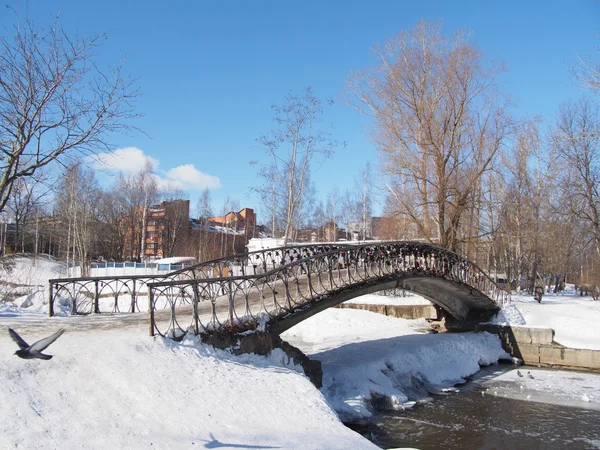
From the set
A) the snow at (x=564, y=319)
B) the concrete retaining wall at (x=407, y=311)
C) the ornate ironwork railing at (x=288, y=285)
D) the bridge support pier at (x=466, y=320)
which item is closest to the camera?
the ornate ironwork railing at (x=288, y=285)

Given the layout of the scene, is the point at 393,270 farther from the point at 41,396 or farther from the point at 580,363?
the point at 41,396

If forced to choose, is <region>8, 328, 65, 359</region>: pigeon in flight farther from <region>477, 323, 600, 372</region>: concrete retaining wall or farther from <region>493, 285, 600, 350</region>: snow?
<region>493, 285, 600, 350</region>: snow

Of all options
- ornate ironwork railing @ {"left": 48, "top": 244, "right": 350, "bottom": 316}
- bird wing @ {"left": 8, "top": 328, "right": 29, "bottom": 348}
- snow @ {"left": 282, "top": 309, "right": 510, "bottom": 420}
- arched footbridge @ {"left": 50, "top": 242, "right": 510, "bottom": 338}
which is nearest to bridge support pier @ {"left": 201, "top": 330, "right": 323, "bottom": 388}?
arched footbridge @ {"left": 50, "top": 242, "right": 510, "bottom": 338}

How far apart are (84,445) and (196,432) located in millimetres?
1531

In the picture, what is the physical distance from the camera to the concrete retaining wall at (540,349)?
59.7 feet

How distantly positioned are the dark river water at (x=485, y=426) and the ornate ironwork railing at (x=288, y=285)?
12.0ft

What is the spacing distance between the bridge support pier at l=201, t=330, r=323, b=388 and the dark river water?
5.41 ft

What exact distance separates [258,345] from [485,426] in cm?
643

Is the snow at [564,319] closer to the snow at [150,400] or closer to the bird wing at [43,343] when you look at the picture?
the snow at [150,400]

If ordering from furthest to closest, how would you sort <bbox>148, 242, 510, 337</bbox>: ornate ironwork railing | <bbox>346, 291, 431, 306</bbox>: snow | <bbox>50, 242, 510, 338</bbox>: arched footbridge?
<bbox>346, 291, 431, 306</bbox>: snow → <bbox>50, 242, 510, 338</bbox>: arched footbridge → <bbox>148, 242, 510, 337</bbox>: ornate ironwork railing

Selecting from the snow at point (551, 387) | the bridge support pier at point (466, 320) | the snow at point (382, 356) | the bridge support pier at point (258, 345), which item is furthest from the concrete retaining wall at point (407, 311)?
the bridge support pier at point (258, 345)

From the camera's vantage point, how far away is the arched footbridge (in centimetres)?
959

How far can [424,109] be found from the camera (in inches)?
936

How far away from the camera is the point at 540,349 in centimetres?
1956
